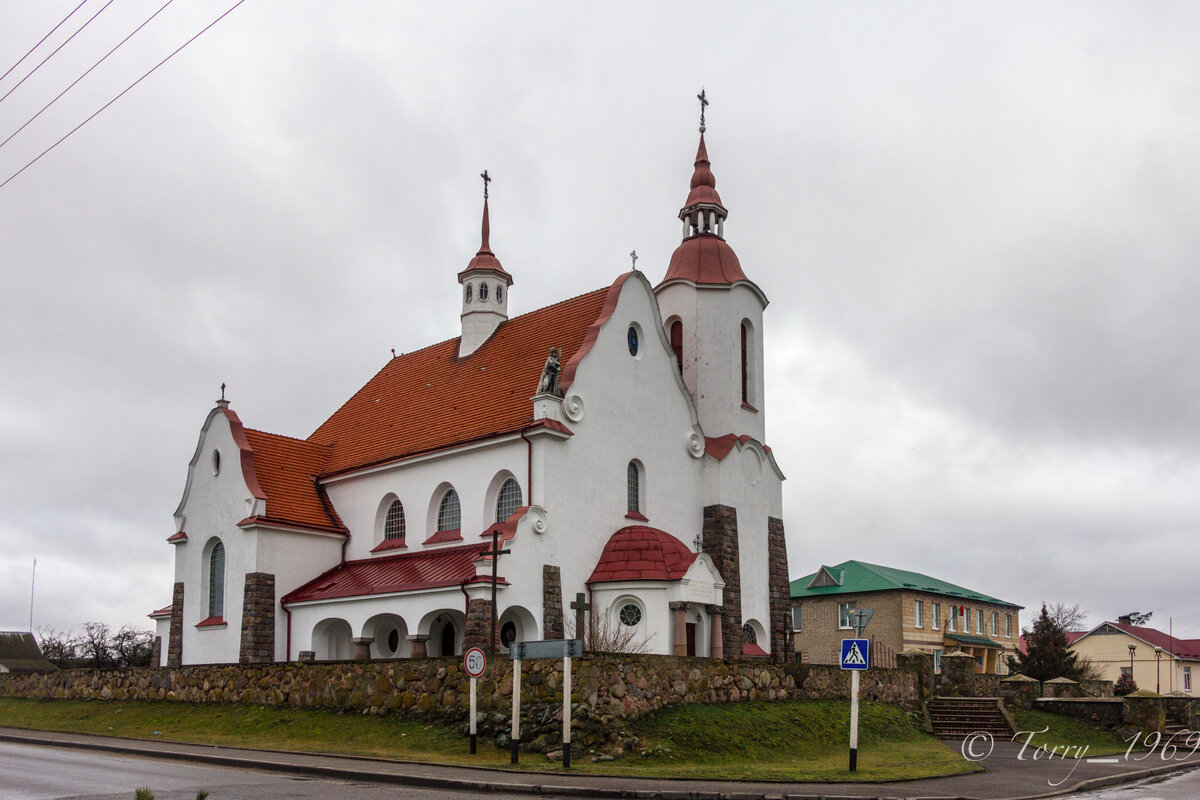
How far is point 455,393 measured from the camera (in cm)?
3441

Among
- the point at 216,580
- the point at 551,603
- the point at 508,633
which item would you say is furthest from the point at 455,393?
the point at 216,580

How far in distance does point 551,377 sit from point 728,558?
787cm

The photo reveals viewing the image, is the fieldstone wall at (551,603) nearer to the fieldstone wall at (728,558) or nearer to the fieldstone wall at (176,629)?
the fieldstone wall at (728,558)

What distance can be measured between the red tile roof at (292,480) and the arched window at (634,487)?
9673 mm

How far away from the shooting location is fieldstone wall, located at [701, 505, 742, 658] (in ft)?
102

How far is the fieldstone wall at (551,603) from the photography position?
27.8 metres

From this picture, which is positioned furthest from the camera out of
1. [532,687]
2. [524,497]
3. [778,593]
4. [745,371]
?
[745,371]

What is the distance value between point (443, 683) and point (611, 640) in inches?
262

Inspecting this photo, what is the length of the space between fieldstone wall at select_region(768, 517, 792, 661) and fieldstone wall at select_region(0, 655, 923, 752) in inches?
194

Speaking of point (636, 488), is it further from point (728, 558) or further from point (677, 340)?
point (677, 340)

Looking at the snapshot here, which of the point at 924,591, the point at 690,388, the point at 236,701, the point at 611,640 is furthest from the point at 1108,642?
the point at 236,701

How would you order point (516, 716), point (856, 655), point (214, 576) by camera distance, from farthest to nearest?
point (214, 576)
point (516, 716)
point (856, 655)

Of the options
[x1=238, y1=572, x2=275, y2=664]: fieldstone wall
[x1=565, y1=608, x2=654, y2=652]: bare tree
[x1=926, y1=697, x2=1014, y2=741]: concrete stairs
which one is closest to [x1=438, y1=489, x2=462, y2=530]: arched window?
[x1=565, y1=608, x2=654, y2=652]: bare tree

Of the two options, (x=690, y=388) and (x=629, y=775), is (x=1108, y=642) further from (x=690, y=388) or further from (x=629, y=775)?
(x=629, y=775)
